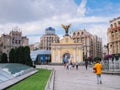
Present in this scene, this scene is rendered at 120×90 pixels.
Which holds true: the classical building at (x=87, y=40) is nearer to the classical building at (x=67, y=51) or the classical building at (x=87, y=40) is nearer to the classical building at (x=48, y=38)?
the classical building at (x=48, y=38)

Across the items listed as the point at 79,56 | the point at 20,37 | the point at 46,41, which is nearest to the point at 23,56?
the point at 79,56

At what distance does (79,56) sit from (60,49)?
6656mm

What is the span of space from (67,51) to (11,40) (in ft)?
130

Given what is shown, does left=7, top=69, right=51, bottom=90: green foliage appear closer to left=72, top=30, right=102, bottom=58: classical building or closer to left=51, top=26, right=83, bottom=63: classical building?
left=51, top=26, right=83, bottom=63: classical building

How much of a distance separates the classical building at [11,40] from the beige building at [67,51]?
28.3m

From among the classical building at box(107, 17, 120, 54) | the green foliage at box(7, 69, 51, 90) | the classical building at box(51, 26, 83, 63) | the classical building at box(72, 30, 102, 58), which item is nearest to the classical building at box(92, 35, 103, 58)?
the classical building at box(72, 30, 102, 58)

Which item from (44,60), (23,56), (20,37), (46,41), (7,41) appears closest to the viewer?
(23,56)

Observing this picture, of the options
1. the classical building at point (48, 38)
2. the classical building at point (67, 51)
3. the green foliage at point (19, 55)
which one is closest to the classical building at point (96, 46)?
the classical building at point (48, 38)

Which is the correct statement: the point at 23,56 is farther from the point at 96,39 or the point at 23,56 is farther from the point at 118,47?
the point at 96,39

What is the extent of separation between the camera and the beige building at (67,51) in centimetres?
9262

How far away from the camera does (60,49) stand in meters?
93.6

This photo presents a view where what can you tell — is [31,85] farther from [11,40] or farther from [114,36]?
[11,40]

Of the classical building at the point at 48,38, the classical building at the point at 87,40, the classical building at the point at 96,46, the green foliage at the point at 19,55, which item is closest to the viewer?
the green foliage at the point at 19,55

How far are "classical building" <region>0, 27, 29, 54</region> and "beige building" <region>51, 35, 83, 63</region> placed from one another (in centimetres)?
2830
